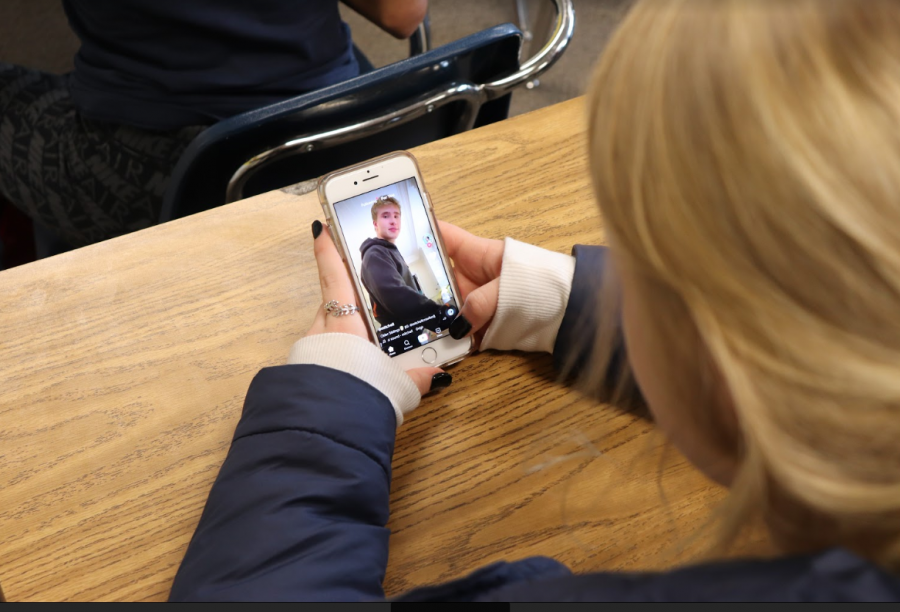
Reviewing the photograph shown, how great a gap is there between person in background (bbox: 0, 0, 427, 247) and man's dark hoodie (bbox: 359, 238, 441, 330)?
0.51m

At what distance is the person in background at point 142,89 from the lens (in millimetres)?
1001

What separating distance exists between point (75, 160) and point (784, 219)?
1.11m

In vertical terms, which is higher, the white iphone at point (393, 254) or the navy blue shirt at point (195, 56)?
the navy blue shirt at point (195, 56)

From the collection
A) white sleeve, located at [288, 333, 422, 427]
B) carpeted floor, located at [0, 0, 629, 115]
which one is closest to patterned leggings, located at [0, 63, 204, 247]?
white sleeve, located at [288, 333, 422, 427]

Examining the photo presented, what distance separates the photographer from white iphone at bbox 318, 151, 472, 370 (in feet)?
2.16

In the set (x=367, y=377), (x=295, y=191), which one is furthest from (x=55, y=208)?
(x=367, y=377)

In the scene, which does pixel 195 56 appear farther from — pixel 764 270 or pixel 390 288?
pixel 764 270

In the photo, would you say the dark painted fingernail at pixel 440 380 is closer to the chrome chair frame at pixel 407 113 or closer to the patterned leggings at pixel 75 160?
the chrome chair frame at pixel 407 113

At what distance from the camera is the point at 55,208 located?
117cm

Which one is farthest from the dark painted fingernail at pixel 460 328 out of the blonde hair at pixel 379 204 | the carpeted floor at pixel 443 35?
the carpeted floor at pixel 443 35

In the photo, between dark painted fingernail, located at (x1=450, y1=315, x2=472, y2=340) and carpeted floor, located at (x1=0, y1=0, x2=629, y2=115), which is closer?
dark painted fingernail, located at (x1=450, y1=315, x2=472, y2=340)

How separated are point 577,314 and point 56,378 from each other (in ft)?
1.48

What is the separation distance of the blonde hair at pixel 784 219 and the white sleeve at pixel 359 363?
0.86 ft

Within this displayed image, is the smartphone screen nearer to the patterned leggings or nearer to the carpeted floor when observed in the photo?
the patterned leggings
